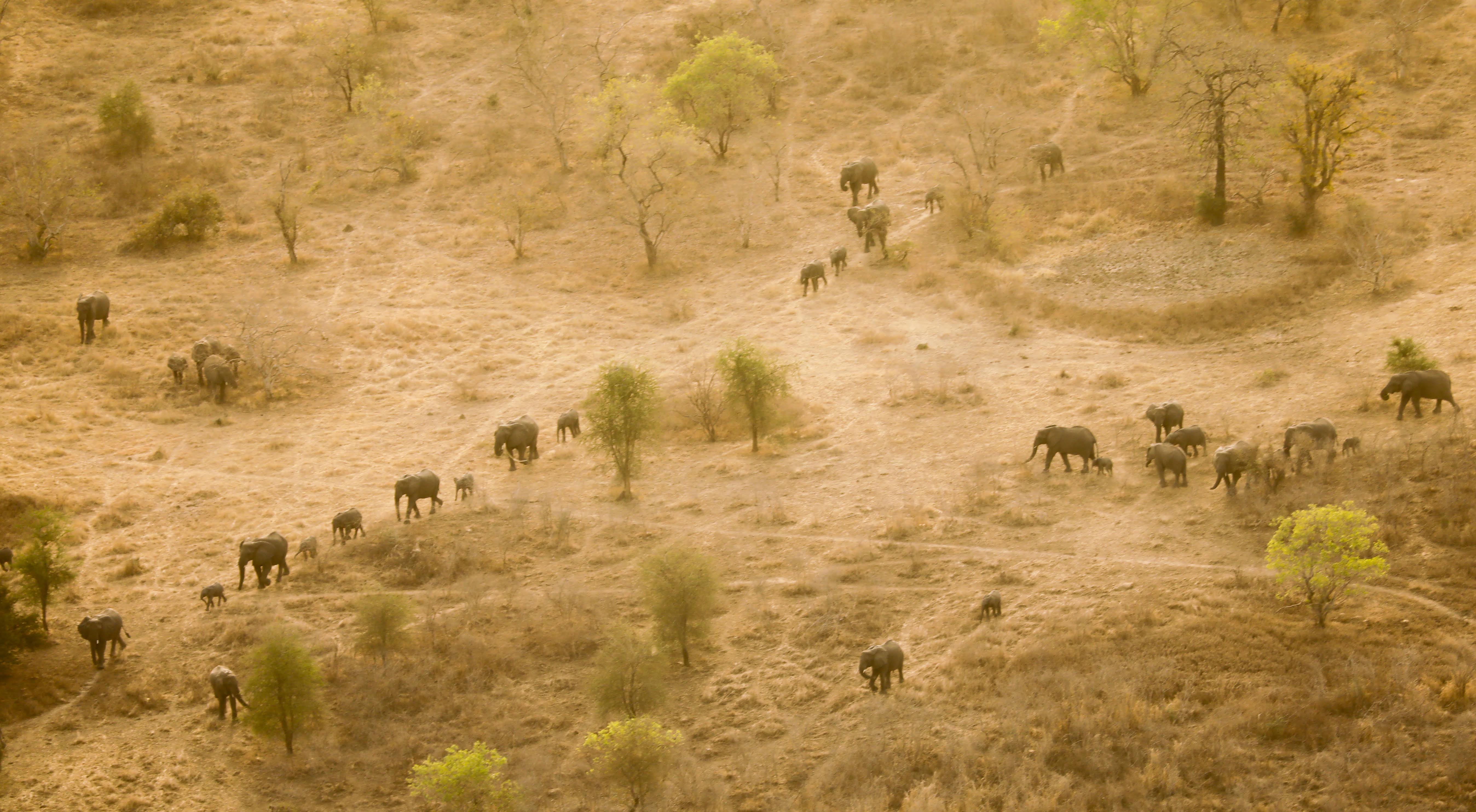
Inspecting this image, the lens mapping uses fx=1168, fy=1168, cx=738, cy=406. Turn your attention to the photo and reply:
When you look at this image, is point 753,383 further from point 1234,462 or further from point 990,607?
point 1234,462

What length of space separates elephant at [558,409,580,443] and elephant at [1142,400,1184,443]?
48.6ft

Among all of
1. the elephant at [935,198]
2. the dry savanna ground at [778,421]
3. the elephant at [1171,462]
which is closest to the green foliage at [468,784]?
the dry savanna ground at [778,421]

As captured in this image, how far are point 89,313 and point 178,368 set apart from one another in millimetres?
4557

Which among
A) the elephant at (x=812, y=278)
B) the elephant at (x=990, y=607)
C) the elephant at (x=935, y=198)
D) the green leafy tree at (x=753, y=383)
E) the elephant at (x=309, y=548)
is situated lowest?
the elephant at (x=990, y=607)

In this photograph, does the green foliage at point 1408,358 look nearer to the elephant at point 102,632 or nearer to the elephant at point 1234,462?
the elephant at point 1234,462

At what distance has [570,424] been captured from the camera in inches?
1257

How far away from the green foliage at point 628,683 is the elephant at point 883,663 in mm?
3587

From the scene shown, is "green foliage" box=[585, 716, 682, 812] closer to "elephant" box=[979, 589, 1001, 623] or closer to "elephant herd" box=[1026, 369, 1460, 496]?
"elephant" box=[979, 589, 1001, 623]

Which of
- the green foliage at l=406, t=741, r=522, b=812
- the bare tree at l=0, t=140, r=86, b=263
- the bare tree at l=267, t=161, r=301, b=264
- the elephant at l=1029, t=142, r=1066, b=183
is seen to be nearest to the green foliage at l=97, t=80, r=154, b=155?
the bare tree at l=0, t=140, r=86, b=263

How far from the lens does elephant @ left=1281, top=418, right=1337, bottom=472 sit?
23344 mm

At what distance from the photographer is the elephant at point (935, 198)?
139ft

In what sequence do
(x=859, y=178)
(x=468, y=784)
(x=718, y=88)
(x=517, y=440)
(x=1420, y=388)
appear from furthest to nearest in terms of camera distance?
(x=718, y=88)
(x=859, y=178)
(x=517, y=440)
(x=1420, y=388)
(x=468, y=784)

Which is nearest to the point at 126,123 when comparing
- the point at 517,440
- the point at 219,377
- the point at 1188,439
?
the point at 219,377

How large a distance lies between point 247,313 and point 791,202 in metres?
20.4
